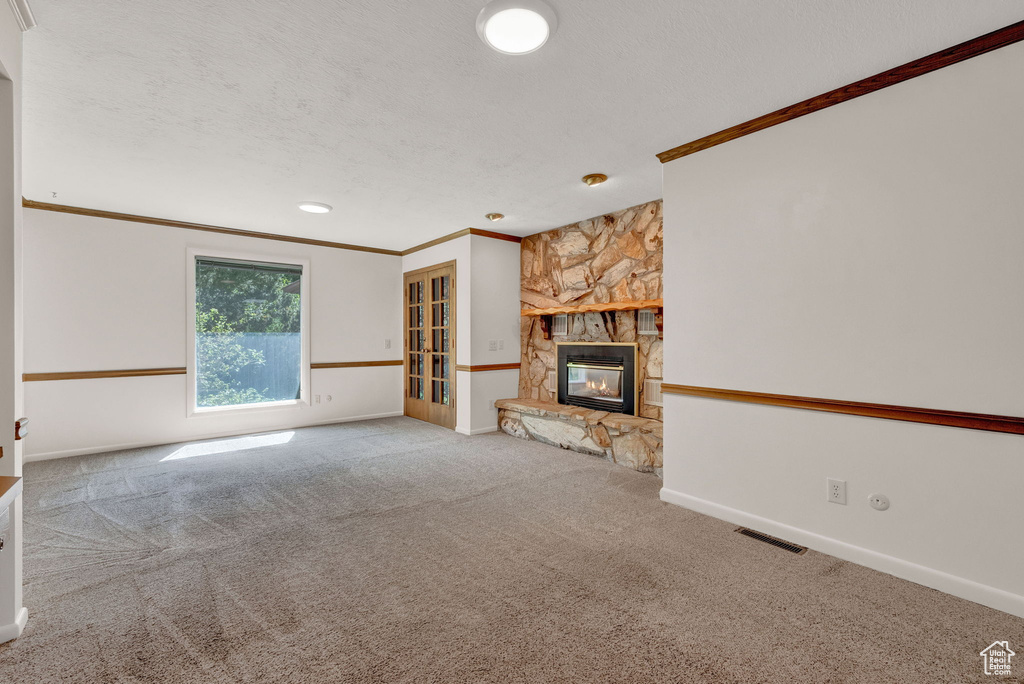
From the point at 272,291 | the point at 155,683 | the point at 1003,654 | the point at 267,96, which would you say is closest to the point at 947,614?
the point at 1003,654

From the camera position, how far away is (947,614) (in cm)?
185

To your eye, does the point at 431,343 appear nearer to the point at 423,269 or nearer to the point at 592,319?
the point at 423,269

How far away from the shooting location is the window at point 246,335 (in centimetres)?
511

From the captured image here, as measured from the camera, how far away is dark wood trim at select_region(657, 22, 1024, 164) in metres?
1.88

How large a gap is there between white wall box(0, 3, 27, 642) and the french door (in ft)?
12.9

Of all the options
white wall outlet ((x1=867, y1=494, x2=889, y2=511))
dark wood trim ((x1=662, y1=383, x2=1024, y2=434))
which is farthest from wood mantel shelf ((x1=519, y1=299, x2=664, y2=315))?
white wall outlet ((x1=867, y1=494, x2=889, y2=511))

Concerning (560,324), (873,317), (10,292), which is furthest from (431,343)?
(873,317)

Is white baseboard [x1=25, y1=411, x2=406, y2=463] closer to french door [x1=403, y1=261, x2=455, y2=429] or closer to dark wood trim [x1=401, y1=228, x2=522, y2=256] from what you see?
french door [x1=403, y1=261, x2=455, y2=429]

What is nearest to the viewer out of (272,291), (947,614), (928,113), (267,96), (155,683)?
(155,683)

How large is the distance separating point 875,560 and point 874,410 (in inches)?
28.5

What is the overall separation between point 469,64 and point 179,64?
4.33ft

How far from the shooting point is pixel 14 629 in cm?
171

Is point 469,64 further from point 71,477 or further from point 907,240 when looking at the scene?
point 71,477

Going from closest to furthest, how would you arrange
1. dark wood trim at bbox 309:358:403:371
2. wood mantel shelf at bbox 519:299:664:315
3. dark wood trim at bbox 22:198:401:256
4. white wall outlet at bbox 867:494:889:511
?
white wall outlet at bbox 867:494:889:511, wood mantel shelf at bbox 519:299:664:315, dark wood trim at bbox 22:198:401:256, dark wood trim at bbox 309:358:403:371
